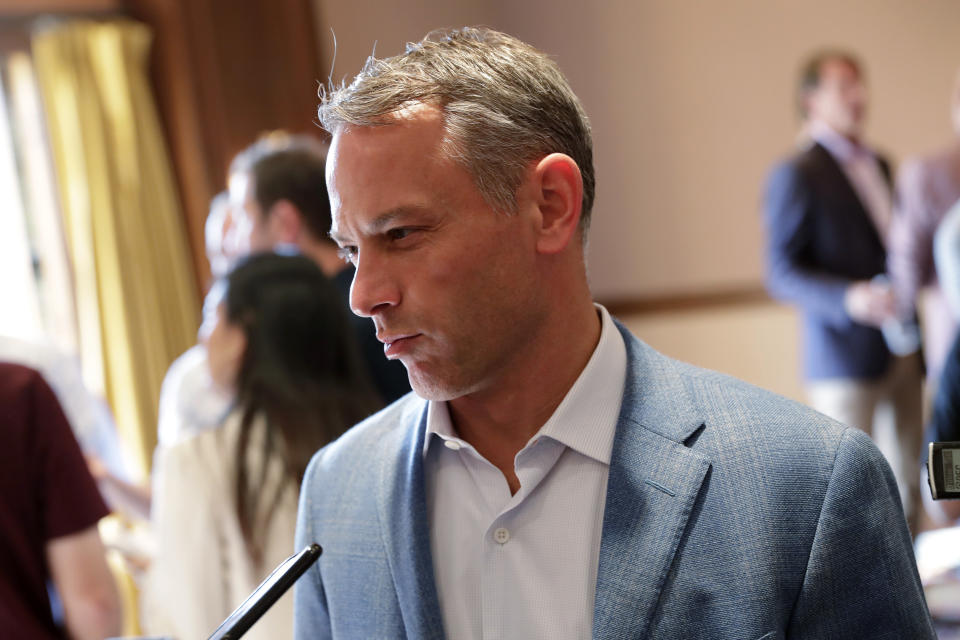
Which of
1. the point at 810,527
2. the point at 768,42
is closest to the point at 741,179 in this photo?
the point at 768,42

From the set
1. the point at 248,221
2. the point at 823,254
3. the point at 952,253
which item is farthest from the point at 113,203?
the point at 952,253

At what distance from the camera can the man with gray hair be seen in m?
1.02

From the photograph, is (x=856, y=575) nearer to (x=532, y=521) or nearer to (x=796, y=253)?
(x=532, y=521)

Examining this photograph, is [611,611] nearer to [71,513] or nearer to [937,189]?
[71,513]

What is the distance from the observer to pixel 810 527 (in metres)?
1.02

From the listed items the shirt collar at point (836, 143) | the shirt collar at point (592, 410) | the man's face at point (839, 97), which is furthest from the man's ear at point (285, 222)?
the man's face at point (839, 97)

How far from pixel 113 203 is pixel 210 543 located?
8.24 feet

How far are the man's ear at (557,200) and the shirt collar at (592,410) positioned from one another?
14 centimetres

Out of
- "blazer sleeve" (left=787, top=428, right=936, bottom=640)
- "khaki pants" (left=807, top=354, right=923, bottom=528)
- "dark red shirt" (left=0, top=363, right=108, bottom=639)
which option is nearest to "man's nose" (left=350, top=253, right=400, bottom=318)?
"blazer sleeve" (left=787, top=428, right=936, bottom=640)

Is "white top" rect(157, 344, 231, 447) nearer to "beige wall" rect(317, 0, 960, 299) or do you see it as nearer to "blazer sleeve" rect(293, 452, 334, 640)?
"blazer sleeve" rect(293, 452, 334, 640)

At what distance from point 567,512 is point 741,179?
506cm

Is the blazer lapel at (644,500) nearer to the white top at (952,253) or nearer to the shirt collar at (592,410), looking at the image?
the shirt collar at (592,410)

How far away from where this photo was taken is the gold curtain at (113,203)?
4.03m

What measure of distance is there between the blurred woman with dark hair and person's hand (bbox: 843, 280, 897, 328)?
2213 mm
